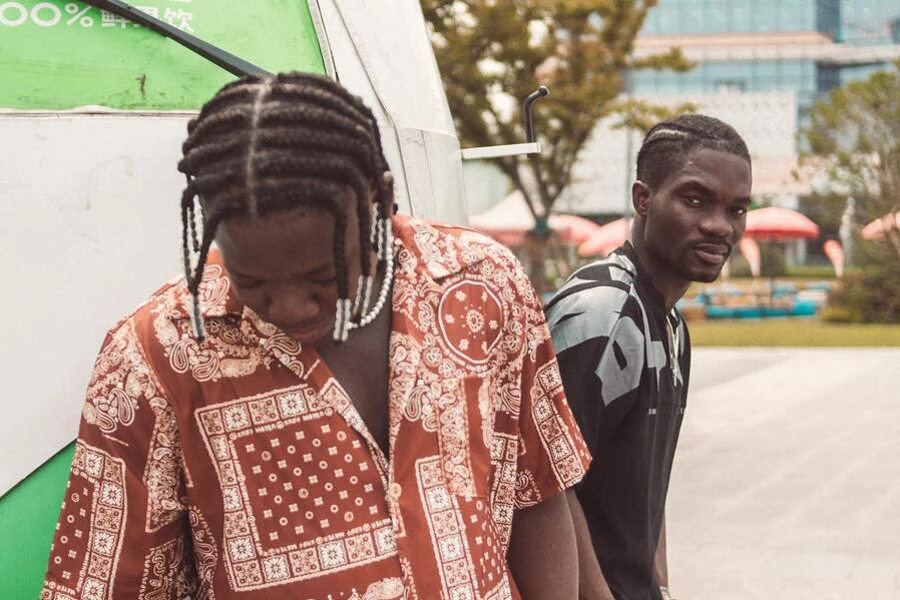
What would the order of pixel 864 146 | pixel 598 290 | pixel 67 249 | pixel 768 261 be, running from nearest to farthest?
pixel 67 249
pixel 598 290
pixel 864 146
pixel 768 261

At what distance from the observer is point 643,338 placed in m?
2.42

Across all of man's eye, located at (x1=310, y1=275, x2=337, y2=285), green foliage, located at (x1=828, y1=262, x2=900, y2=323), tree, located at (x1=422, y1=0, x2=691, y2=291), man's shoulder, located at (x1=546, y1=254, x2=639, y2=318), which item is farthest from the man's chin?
green foliage, located at (x1=828, y1=262, x2=900, y2=323)

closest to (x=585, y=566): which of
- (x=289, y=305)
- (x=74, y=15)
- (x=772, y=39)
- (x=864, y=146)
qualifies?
(x=289, y=305)

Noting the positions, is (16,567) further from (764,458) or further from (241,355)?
(764,458)

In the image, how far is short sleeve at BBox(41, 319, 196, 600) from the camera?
153 cm

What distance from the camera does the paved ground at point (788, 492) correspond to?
6.12 metres

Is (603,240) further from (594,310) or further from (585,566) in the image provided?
(585,566)

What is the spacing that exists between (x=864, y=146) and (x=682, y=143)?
27.1 meters

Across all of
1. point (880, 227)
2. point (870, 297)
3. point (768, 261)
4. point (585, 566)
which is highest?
point (585, 566)

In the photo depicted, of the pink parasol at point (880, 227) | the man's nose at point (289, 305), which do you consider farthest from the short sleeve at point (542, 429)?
the pink parasol at point (880, 227)

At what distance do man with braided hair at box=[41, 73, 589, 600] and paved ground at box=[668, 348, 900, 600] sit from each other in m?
4.65

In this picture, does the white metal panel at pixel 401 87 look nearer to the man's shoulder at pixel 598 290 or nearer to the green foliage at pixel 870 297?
the man's shoulder at pixel 598 290

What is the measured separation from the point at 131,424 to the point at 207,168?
364mm

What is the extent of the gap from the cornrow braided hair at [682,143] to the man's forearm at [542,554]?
110 cm
